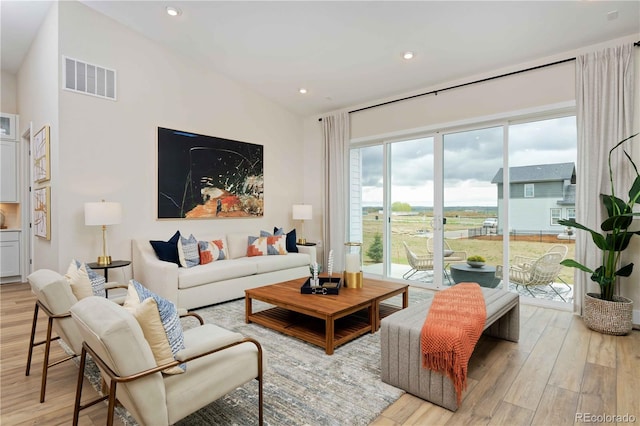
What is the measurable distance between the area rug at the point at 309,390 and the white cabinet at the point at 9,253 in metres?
4.21

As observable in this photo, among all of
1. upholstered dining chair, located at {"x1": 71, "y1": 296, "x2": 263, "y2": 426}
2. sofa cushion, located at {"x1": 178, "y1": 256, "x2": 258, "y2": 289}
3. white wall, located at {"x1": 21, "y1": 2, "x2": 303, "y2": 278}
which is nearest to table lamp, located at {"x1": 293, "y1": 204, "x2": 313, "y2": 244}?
white wall, located at {"x1": 21, "y1": 2, "x2": 303, "y2": 278}

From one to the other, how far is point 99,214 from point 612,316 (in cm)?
534

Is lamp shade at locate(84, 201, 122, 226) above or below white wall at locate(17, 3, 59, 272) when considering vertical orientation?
below

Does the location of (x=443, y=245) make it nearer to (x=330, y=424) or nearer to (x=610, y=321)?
(x=610, y=321)

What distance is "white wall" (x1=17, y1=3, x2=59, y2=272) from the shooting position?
3.80 m

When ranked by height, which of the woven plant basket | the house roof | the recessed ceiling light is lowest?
the woven plant basket

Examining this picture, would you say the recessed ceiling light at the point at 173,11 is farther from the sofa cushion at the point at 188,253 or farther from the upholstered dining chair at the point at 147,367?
the upholstered dining chair at the point at 147,367

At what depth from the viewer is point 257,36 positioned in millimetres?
4062

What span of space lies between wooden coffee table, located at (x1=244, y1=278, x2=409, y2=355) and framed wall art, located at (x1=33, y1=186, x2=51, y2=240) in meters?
2.74

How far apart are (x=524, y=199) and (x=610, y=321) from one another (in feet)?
5.48

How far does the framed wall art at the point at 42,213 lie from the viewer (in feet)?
13.1

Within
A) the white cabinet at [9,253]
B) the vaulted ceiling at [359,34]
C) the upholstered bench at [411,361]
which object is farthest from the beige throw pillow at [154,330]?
the white cabinet at [9,253]

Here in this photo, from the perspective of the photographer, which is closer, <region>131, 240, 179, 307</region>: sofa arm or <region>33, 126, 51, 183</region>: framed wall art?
<region>131, 240, 179, 307</region>: sofa arm

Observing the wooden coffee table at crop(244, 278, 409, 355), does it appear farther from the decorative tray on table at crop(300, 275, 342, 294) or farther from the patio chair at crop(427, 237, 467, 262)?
the patio chair at crop(427, 237, 467, 262)
